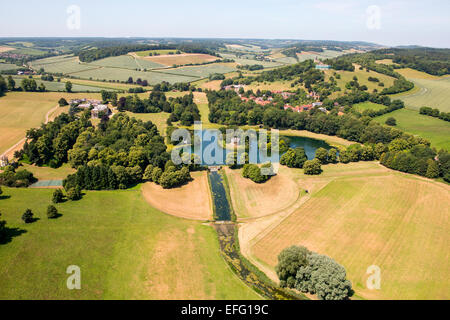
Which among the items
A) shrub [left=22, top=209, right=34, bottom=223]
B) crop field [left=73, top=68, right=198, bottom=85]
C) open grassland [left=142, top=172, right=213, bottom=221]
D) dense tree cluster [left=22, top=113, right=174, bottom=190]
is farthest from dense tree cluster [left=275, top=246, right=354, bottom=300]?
crop field [left=73, top=68, right=198, bottom=85]

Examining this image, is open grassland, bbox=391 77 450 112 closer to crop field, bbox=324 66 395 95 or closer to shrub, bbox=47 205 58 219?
crop field, bbox=324 66 395 95

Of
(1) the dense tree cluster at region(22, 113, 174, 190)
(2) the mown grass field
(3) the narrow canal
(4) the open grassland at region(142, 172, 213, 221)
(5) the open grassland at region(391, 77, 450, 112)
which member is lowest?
(3) the narrow canal

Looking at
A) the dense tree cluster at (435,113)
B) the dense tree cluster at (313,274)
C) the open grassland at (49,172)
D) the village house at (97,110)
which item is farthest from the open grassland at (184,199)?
the dense tree cluster at (435,113)

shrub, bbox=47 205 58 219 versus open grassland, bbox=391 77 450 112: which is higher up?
open grassland, bbox=391 77 450 112

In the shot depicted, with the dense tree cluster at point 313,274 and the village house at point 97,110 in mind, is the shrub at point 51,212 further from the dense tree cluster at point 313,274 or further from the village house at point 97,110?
the village house at point 97,110

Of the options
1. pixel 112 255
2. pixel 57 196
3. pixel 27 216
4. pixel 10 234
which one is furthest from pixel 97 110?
pixel 112 255

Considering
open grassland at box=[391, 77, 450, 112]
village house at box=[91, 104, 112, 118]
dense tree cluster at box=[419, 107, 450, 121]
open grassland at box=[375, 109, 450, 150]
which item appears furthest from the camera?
open grassland at box=[391, 77, 450, 112]

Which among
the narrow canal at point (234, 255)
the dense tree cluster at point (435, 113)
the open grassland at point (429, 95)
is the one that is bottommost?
the narrow canal at point (234, 255)
